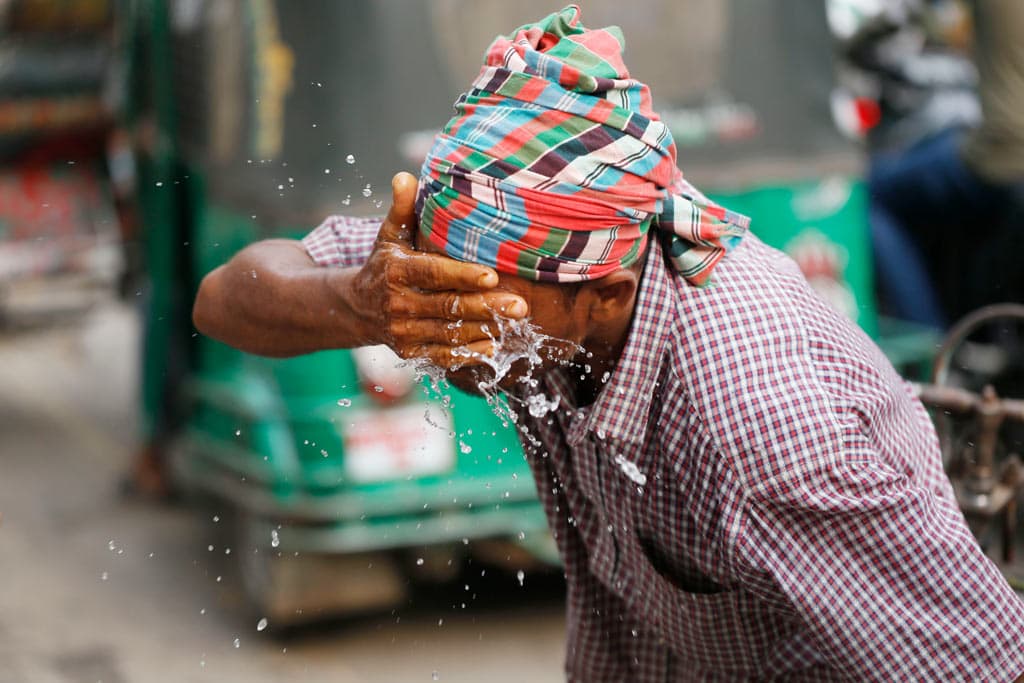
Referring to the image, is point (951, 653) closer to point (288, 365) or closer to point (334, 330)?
point (334, 330)

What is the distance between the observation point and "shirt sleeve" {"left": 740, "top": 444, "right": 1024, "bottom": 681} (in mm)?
1613

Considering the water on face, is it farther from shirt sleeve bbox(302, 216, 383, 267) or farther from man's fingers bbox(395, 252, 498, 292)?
shirt sleeve bbox(302, 216, 383, 267)

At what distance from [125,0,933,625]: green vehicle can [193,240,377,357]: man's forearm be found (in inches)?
55.5

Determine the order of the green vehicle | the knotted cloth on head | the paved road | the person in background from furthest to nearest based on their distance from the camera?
the person in background
the paved road
the green vehicle
the knotted cloth on head

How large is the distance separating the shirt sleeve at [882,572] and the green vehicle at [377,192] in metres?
1.89

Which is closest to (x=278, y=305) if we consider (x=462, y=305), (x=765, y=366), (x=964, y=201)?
(x=462, y=305)

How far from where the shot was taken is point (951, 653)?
5.46ft

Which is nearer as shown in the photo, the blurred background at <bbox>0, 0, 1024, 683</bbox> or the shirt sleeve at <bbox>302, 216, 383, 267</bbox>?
the shirt sleeve at <bbox>302, 216, 383, 267</bbox>

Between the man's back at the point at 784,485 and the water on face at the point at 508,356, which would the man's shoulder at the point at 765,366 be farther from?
the water on face at the point at 508,356

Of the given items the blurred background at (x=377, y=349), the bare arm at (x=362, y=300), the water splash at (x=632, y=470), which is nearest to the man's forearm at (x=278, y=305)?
the bare arm at (x=362, y=300)

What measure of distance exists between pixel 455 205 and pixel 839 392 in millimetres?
553

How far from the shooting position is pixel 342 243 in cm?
213

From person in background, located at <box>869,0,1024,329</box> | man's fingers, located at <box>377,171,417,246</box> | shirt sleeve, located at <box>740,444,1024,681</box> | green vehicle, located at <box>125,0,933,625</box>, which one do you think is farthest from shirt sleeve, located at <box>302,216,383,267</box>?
person in background, located at <box>869,0,1024,329</box>

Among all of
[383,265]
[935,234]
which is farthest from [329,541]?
[935,234]
